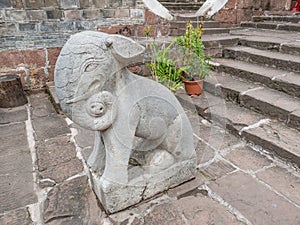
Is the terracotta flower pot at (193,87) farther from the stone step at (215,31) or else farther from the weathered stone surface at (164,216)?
the weathered stone surface at (164,216)

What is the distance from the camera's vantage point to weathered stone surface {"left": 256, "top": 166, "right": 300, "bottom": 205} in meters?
1.69

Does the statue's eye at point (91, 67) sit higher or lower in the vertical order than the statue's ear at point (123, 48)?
lower

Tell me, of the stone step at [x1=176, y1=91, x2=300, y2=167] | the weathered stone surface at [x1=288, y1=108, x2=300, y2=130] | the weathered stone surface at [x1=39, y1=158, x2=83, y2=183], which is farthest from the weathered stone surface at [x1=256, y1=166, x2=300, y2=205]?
the weathered stone surface at [x1=39, y1=158, x2=83, y2=183]

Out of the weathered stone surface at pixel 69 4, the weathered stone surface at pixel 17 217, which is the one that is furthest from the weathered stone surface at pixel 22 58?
the weathered stone surface at pixel 17 217

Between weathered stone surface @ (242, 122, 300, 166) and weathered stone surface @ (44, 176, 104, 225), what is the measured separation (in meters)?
1.60

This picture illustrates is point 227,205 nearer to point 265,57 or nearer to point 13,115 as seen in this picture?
point 265,57

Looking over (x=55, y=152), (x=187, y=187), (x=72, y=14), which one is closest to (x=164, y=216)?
(x=187, y=187)

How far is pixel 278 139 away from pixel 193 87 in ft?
4.21

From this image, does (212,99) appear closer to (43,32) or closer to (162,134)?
(162,134)

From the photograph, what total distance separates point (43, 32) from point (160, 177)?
300 centimetres

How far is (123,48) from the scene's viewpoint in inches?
49.0

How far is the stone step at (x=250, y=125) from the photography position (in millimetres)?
2070

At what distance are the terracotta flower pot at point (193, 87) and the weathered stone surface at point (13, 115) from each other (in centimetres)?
216

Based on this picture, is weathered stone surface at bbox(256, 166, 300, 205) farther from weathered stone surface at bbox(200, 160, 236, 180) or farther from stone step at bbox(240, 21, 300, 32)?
stone step at bbox(240, 21, 300, 32)
